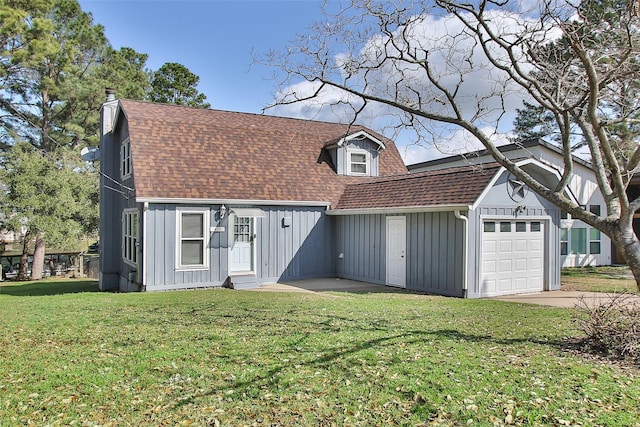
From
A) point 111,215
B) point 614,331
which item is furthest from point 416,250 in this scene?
point 111,215

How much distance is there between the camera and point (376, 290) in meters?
13.2

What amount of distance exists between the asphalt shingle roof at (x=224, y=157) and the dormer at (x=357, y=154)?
0.37 metres

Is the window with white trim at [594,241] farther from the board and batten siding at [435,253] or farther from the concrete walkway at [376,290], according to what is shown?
the board and batten siding at [435,253]

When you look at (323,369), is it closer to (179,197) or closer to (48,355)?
(48,355)

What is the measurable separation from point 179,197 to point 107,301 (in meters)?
3.69

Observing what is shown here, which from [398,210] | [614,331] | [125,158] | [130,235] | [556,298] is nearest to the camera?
[614,331]

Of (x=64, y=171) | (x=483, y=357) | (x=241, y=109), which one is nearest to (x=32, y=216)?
(x=64, y=171)

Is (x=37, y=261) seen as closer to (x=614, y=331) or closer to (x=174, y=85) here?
(x=174, y=85)

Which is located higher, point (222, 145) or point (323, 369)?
point (222, 145)

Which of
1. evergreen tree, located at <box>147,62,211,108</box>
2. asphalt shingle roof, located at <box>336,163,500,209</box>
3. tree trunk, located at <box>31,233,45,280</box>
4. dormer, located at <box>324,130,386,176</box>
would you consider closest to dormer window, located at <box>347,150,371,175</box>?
dormer, located at <box>324,130,386,176</box>

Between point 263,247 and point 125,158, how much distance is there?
5.61 m

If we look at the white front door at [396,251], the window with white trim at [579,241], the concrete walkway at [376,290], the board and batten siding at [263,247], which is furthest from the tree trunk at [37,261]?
the window with white trim at [579,241]

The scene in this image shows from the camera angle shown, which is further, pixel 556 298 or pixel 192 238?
pixel 192 238

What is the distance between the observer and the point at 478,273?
1202 centimetres
